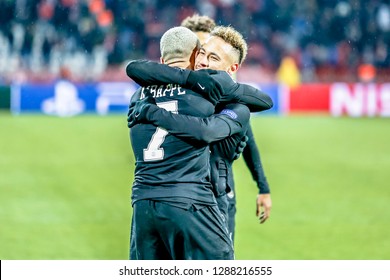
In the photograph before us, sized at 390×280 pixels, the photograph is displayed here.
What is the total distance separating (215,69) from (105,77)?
20.3m

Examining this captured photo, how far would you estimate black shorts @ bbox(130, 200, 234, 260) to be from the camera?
388 cm

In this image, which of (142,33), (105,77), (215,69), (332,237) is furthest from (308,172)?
(142,33)

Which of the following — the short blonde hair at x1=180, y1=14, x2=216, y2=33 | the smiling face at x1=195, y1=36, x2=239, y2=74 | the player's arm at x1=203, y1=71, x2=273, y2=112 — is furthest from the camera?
the short blonde hair at x1=180, y1=14, x2=216, y2=33

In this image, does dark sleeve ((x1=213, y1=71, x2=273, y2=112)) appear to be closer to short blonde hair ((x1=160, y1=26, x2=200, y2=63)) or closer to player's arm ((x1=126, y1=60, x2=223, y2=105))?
player's arm ((x1=126, y1=60, x2=223, y2=105))

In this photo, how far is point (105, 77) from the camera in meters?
24.3

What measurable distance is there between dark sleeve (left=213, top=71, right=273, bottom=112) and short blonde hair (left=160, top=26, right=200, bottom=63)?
7.3 inches

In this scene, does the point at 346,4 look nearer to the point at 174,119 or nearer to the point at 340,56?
the point at 340,56

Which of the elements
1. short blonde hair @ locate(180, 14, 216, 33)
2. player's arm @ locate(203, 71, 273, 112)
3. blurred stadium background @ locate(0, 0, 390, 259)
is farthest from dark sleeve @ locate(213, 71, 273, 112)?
blurred stadium background @ locate(0, 0, 390, 259)

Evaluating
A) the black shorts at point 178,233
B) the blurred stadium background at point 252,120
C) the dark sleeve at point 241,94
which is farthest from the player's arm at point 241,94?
the blurred stadium background at point 252,120

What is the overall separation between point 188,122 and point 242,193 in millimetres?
7566

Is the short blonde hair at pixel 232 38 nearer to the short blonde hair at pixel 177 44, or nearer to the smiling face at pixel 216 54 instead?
the smiling face at pixel 216 54

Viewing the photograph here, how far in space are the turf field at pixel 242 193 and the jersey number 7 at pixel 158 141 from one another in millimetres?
3748

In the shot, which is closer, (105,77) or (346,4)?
(105,77)
